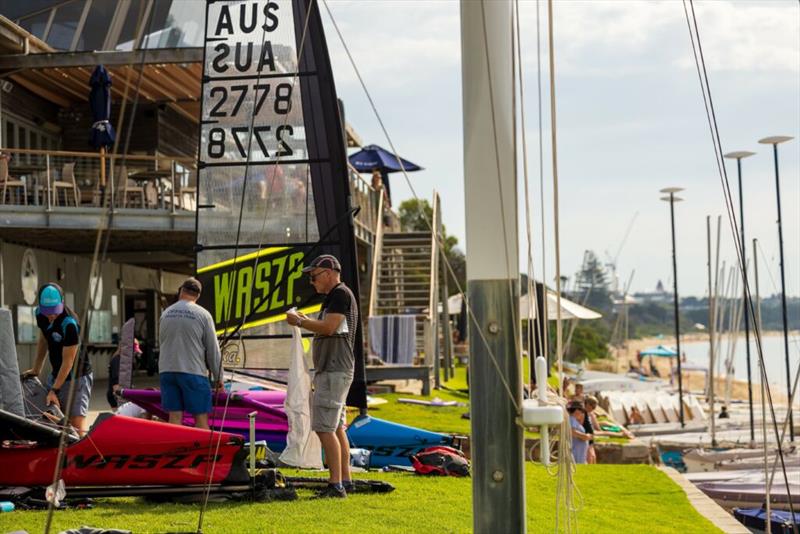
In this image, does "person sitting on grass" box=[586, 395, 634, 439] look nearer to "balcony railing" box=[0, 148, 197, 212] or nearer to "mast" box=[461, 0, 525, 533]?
"balcony railing" box=[0, 148, 197, 212]

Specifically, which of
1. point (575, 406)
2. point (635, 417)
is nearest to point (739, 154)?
point (635, 417)

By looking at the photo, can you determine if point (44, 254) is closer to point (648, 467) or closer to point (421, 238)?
point (421, 238)

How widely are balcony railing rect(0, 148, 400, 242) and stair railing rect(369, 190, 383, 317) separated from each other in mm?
3060

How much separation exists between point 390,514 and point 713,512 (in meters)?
4.49

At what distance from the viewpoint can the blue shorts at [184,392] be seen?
26.8ft

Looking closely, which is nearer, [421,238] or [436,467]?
[436,467]

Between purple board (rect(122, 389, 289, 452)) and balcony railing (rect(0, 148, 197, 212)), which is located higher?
balcony railing (rect(0, 148, 197, 212))

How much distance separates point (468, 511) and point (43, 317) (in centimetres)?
351

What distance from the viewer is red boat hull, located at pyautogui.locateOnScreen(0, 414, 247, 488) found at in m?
7.04

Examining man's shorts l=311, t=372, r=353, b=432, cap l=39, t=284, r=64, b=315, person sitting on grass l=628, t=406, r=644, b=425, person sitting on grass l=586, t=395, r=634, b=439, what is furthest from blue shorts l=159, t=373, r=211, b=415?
person sitting on grass l=628, t=406, r=644, b=425

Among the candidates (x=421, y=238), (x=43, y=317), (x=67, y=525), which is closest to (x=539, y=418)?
(x=67, y=525)

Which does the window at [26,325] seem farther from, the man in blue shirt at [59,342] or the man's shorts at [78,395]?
the man in blue shirt at [59,342]

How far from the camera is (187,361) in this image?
812 cm

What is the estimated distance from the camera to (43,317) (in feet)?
27.0
